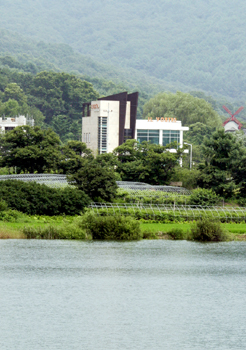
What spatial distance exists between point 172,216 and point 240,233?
9.61 metres

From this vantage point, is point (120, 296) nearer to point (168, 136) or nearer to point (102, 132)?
point (102, 132)

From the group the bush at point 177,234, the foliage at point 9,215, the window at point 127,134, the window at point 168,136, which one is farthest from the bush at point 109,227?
the window at point 168,136

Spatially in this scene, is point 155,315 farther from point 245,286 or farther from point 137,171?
point 137,171

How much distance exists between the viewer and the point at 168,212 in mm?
60750

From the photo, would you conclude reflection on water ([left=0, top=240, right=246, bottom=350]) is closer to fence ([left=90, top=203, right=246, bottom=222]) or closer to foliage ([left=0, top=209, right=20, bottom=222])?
foliage ([left=0, top=209, right=20, bottom=222])

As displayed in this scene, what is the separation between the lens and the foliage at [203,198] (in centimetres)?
6656

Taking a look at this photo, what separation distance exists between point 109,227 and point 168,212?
15055 mm

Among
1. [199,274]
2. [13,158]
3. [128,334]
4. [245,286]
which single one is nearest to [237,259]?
[199,274]

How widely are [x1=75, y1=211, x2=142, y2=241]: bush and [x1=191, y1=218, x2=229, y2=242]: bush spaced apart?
4708 mm

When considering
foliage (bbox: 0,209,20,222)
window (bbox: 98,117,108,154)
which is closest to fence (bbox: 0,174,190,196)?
foliage (bbox: 0,209,20,222)

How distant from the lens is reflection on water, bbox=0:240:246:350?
23.0m

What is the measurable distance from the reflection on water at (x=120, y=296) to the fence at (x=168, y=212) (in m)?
14.8

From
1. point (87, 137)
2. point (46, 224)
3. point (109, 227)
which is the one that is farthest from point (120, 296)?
point (87, 137)

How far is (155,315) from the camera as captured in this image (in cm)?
2639
